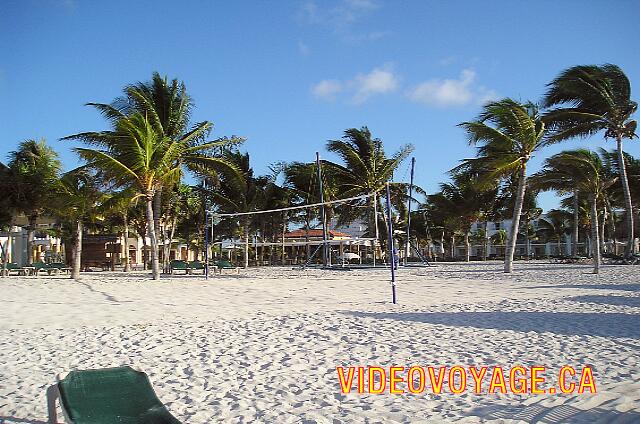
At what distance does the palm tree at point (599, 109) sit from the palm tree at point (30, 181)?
22862mm

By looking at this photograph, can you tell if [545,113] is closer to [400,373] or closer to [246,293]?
[246,293]

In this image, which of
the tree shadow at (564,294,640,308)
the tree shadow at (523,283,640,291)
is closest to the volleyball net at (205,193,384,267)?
the tree shadow at (523,283,640,291)

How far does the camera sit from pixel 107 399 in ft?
10.2

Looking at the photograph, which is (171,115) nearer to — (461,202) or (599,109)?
(599,109)

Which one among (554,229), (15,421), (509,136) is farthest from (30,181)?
(554,229)

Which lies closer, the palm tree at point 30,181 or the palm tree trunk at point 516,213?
the palm tree trunk at point 516,213

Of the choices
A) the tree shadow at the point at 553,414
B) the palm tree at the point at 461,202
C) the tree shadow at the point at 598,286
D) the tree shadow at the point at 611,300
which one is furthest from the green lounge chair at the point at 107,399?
the palm tree at the point at 461,202

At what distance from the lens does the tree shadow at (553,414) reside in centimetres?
328

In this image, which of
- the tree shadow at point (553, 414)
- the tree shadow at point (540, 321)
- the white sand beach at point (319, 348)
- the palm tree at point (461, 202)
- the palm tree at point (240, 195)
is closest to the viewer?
the tree shadow at point (553, 414)

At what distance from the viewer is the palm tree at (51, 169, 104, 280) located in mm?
18203

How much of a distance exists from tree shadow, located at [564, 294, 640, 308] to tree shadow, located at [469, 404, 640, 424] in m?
6.45

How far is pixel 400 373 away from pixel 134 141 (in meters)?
13.8

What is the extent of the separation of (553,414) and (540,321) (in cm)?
419

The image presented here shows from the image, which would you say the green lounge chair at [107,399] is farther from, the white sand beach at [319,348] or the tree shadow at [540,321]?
the tree shadow at [540,321]
